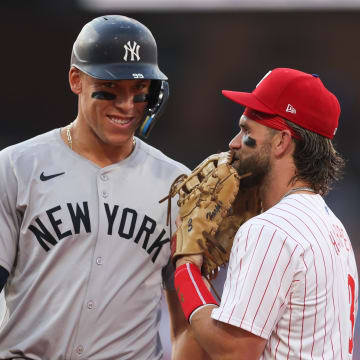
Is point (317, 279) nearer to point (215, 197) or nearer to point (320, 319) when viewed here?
point (320, 319)

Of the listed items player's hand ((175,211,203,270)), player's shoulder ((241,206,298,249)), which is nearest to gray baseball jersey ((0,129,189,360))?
player's hand ((175,211,203,270))

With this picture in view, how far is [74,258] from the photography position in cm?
278

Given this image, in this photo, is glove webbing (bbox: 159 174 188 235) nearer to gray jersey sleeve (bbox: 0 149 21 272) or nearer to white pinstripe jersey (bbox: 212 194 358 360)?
white pinstripe jersey (bbox: 212 194 358 360)

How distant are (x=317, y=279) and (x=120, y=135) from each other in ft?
3.33

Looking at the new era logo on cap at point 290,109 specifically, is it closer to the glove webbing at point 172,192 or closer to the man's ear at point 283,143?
the man's ear at point 283,143

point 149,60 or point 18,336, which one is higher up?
point 149,60

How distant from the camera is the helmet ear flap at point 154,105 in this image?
9.73 feet

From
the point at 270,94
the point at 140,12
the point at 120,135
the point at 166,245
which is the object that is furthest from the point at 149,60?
the point at 140,12

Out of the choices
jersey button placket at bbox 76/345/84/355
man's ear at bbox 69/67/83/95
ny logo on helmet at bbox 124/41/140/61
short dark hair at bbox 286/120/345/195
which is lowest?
jersey button placket at bbox 76/345/84/355

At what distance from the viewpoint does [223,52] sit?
10258 millimetres

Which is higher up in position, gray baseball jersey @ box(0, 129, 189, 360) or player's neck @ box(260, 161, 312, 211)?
player's neck @ box(260, 161, 312, 211)

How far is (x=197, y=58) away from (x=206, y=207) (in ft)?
25.0

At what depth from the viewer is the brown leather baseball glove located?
281 centimetres

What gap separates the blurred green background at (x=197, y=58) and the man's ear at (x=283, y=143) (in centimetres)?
708
